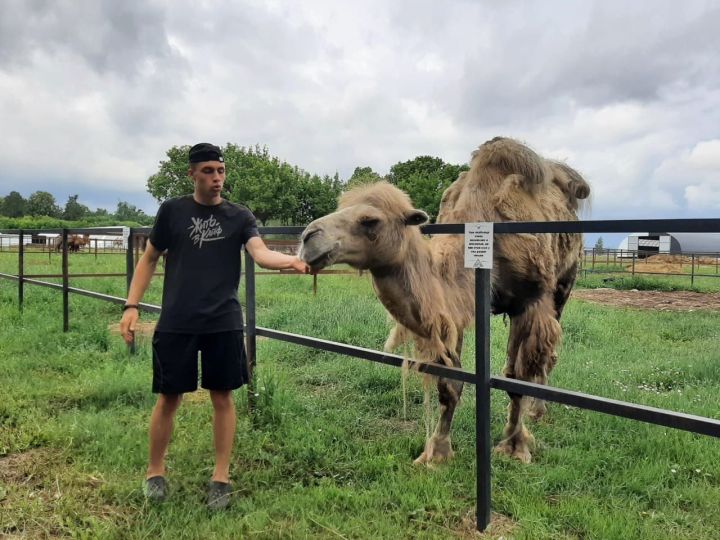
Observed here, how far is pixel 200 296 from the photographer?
9.39 feet

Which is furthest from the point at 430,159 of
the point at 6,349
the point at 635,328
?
the point at 6,349

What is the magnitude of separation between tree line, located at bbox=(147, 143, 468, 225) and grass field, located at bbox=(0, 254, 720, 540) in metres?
30.6

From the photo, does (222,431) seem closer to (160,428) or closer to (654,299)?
(160,428)

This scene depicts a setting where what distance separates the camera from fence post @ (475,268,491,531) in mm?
2668

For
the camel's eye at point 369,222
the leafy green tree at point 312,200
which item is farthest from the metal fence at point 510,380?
the leafy green tree at point 312,200

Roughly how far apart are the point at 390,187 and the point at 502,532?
1.93 m

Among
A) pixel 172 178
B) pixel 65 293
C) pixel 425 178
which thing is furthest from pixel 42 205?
pixel 65 293

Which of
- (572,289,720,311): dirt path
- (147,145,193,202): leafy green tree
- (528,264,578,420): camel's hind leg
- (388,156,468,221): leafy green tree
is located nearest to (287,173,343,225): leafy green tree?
(388,156,468,221): leafy green tree

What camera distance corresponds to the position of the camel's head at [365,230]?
8.71 ft

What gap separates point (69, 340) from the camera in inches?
256

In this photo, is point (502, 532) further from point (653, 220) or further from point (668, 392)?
point (668, 392)

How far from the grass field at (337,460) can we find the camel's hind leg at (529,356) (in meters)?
0.21

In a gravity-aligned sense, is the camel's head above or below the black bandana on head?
below

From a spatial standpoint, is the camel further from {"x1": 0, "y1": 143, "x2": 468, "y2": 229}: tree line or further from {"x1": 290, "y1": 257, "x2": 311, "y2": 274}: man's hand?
{"x1": 0, "y1": 143, "x2": 468, "y2": 229}: tree line
